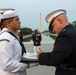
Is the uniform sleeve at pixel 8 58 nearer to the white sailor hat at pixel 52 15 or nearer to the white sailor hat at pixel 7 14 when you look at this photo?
the white sailor hat at pixel 7 14

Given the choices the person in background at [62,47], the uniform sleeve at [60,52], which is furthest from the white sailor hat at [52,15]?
the uniform sleeve at [60,52]

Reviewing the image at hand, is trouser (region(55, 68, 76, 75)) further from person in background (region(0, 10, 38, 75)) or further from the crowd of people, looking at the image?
person in background (region(0, 10, 38, 75))

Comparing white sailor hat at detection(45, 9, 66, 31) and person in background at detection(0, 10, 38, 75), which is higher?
Result: white sailor hat at detection(45, 9, 66, 31)

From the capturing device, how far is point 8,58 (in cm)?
394

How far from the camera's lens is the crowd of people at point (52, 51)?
3562 millimetres

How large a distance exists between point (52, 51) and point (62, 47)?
0.44 ft

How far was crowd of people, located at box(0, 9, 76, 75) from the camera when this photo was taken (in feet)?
11.7

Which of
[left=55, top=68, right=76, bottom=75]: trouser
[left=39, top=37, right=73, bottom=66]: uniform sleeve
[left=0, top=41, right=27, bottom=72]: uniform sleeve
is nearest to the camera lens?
[left=39, top=37, right=73, bottom=66]: uniform sleeve

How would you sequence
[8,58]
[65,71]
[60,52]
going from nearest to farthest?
[60,52] < [65,71] < [8,58]

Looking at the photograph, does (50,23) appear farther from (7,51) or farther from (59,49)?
(7,51)

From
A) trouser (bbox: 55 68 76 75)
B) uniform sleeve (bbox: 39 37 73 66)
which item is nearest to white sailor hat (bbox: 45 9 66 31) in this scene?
uniform sleeve (bbox: 39 37 73 66)

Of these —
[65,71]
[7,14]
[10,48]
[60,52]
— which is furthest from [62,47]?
[7,14]

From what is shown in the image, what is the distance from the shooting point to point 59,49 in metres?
3.56

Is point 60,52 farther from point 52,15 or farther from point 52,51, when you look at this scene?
point 52,15
